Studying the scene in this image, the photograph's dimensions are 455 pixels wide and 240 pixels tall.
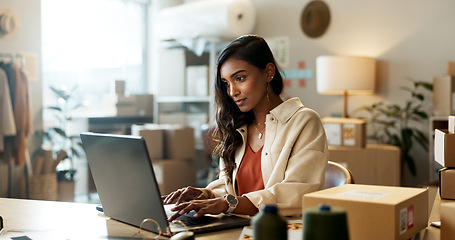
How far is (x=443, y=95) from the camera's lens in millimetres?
4285

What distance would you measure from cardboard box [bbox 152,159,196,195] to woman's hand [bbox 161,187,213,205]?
330 cm

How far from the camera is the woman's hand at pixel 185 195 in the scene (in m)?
1.73

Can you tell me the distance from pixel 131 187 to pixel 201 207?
0.24 meters

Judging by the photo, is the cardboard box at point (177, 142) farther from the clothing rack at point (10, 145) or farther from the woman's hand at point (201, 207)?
the woman's hand at point (201, 207)

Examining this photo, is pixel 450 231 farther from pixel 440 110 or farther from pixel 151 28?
pixel 151 28

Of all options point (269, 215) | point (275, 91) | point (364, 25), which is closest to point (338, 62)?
point (364, 25)

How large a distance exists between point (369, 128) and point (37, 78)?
3181mm

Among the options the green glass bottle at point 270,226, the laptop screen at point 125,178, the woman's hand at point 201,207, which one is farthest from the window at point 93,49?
the green glass bottle at point 270,226

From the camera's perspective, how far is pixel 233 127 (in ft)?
6.86

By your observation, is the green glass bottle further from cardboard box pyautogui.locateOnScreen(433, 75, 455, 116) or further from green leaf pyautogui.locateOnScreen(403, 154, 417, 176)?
green leaf pyautogui.locateOnScreen(403, 154, 417, 176)

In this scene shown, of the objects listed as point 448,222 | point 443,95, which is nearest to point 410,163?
point 443,95

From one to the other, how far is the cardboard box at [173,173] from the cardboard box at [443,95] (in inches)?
95.3

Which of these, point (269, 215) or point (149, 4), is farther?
point (149, 4)

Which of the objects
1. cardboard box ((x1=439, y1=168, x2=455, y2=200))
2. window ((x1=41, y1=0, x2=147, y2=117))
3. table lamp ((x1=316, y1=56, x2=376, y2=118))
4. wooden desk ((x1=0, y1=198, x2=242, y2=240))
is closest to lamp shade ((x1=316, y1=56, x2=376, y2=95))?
table lamp ((x1=316, y1=56, x2=376, y2=118))
